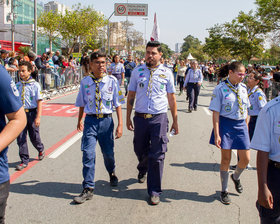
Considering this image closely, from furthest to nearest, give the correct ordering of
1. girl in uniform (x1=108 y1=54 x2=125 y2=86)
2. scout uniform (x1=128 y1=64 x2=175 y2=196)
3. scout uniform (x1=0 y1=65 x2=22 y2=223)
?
girl in uniform (x1=108 y1=54 x2=125 y2=86), scout uniform (x1=128 y1=64 x2=175 y2=196), scout uniform (x1=0 y1=65 x2=22 y2=223)

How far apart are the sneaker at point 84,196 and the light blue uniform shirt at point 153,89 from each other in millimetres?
1229

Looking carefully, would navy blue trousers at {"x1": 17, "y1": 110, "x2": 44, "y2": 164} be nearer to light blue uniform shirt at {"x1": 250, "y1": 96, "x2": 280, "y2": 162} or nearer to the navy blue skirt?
the navy blue skirt

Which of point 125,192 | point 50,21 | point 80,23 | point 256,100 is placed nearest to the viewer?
point 125,192

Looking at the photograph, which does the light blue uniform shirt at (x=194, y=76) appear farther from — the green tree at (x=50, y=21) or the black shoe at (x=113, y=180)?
the green tree at (x=50, y=21)

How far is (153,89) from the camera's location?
4.41 m

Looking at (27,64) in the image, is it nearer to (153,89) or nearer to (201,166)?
(153,89)

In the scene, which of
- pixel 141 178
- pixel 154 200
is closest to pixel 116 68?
pixel 141 178

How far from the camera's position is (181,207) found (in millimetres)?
4262

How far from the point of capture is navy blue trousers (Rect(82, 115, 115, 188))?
4.36m

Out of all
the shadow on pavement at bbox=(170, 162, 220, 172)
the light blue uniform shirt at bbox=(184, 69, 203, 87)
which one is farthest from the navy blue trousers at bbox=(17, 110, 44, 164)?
the light blue uniform shirt at bbox=(184, 69, 203, 87)

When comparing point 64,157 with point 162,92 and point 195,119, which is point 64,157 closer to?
point 162,92

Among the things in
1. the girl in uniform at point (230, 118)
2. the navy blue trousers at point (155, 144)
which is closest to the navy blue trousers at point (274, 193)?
the girl in uniform at point (230, 118)

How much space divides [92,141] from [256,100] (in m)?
3.03

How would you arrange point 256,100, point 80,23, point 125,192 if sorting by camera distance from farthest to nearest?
point 80,23 → point 256,100 → point 125,192
